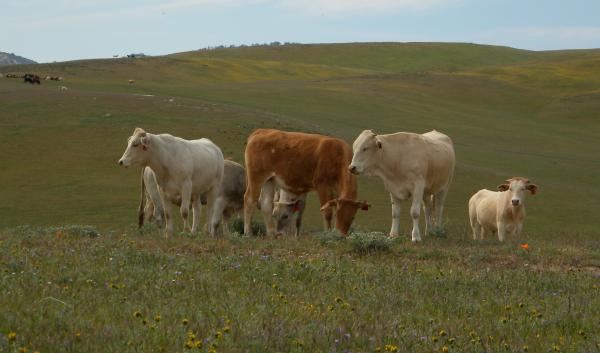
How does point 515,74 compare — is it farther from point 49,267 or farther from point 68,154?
point 49,267

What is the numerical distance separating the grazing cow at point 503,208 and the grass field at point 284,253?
93 cm

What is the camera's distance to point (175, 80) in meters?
86.2

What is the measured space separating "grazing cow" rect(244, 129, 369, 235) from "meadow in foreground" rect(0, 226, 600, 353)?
3745mm

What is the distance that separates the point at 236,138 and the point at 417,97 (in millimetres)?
41441

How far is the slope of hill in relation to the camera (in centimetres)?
2858

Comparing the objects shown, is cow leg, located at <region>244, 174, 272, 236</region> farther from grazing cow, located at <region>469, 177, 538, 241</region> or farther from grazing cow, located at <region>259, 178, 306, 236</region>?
grazing cow, located at <region>469, 177, 538, 241</region>

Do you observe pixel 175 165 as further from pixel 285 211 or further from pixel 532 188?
pixel 532 188

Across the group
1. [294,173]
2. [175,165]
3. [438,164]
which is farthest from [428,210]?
[175,165]

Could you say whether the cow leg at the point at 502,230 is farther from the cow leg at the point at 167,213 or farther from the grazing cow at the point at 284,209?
the cow leg at the point at 167,213

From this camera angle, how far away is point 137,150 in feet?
51.0

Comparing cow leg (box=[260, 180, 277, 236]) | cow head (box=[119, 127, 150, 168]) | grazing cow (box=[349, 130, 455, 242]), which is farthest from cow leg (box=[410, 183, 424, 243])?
cow head (box=[119, 127, 150, 168])

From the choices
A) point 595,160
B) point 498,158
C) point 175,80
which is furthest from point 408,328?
point 175,80

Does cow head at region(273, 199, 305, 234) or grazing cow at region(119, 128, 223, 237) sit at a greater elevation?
grazing cow at region(119, 128, 223, 237)

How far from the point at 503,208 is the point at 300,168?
5.27 m
